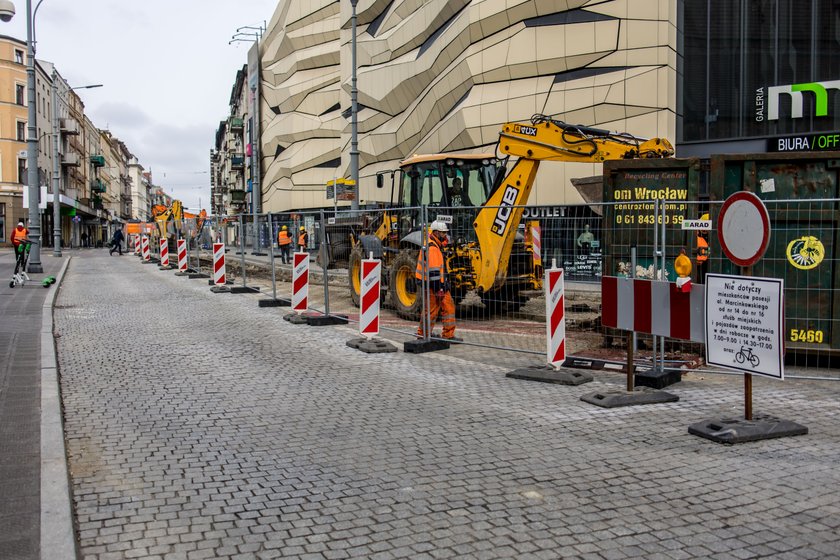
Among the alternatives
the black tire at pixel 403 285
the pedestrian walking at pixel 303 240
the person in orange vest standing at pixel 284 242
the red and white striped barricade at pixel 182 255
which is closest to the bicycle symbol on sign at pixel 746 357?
the black tire at pixel 403 285

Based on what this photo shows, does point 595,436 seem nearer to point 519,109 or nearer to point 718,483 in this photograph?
point 718,483

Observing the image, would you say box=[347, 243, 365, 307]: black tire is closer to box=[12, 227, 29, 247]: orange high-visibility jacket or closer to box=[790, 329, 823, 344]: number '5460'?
box=[790, 329, 823, 344]: number '5460'

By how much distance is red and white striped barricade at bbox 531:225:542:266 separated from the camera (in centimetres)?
1062

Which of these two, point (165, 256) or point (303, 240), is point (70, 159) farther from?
point (303, 240)

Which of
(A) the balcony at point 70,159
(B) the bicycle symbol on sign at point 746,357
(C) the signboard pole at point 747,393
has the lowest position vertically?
(C) the signboard pole at point 747,393

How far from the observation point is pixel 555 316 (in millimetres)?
7738

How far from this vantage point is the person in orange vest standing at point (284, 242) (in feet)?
54.5

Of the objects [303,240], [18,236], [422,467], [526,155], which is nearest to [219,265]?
[303,240]

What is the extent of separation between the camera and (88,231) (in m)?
91.6

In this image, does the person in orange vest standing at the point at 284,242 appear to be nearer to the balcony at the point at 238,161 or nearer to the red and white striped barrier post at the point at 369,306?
the red and white striped barrier post at the point at 369,306

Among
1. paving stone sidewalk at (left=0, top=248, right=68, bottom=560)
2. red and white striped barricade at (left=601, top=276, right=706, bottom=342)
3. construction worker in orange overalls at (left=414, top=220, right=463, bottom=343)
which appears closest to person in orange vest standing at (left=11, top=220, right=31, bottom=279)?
paving stone sidewalk at (left=0, top=248, right=68, bottom=560)

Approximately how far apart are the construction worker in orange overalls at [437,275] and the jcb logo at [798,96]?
46.6 feet

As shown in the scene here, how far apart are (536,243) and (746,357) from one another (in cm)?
537

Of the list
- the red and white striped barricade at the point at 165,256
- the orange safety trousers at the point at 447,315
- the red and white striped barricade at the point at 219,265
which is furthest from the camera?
the red and white striped barricade at the point at 165,256
